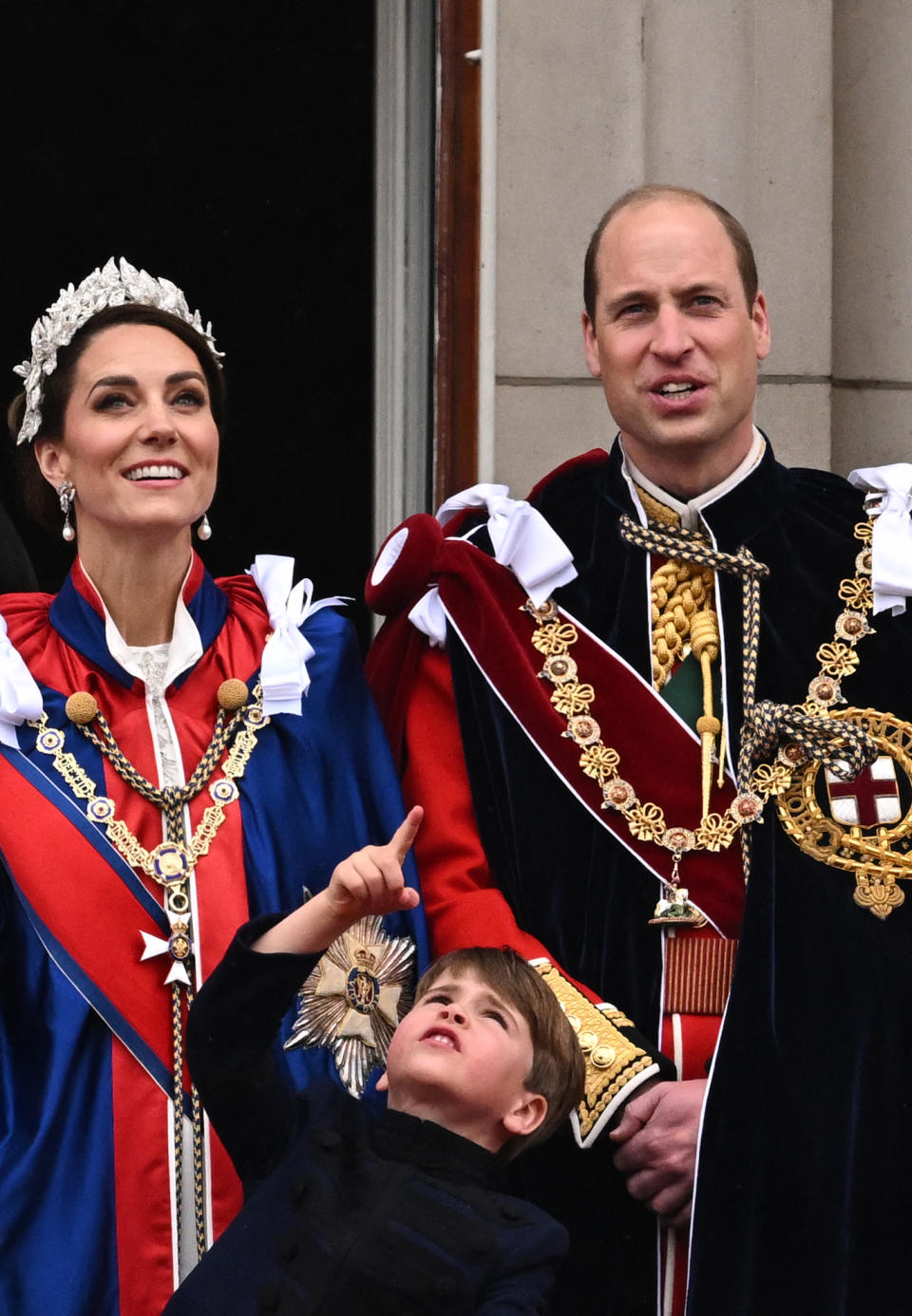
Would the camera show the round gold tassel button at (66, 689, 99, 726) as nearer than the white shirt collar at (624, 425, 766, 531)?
Yes

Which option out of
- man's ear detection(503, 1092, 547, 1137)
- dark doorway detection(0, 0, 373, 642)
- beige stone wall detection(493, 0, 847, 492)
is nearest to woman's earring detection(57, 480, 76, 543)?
man's ear detection(503, 1092, 547, 1137)

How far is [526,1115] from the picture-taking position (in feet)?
8.98

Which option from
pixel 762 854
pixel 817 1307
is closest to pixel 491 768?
pixel 762 854

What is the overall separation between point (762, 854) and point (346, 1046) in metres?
0.66

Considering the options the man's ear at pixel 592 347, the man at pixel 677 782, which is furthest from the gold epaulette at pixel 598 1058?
the man's ear at pixel 592 347

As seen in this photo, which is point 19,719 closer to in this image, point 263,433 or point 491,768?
point 491,768

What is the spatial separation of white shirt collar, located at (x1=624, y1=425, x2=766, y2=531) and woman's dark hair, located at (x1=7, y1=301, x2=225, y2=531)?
69cm

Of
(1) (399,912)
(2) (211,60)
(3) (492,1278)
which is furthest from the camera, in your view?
(2) (211,60)

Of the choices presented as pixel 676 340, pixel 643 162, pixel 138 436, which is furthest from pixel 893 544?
pixel 643 162

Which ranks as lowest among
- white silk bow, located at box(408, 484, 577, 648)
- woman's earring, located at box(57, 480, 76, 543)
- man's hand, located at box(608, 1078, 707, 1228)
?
man's hand, located at box(608, 1078, 707, 1228)

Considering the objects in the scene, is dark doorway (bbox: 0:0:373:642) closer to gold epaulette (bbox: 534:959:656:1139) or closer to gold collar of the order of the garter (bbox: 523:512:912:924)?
gold collar of the order of the garter (bbox: 523:512:912:924)

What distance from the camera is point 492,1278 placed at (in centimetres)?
258

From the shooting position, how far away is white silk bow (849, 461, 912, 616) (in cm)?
315

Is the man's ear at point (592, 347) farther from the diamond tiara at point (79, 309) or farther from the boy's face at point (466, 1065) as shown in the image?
the boy's face at point (466, 1065)
